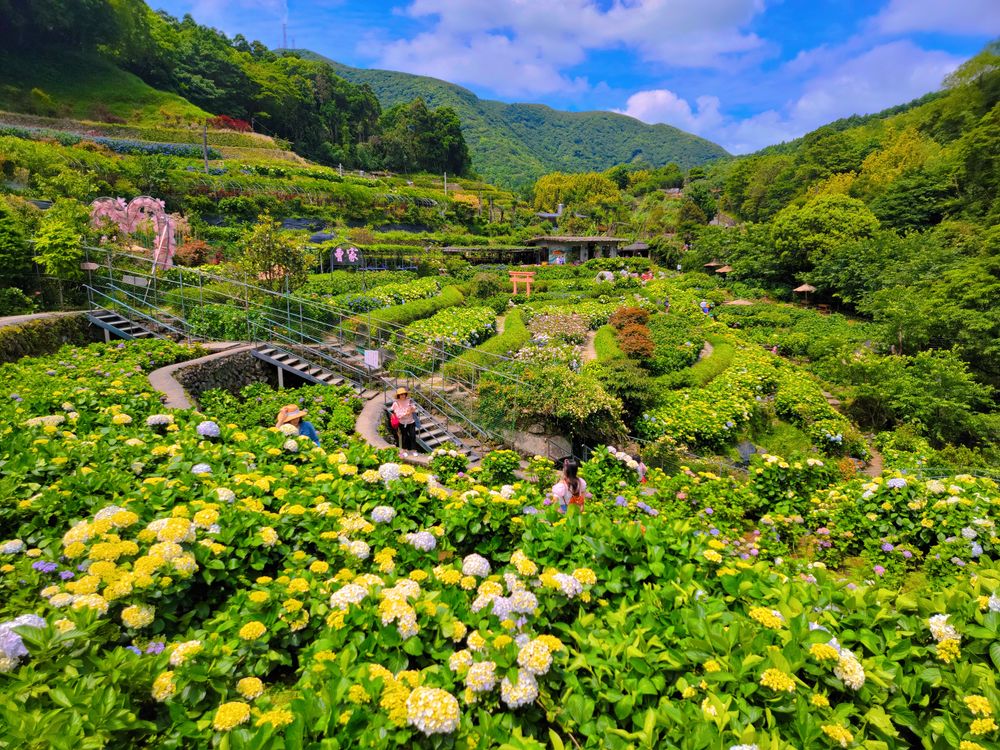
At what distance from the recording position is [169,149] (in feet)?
122

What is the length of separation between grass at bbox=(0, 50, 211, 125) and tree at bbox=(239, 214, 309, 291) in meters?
40.4

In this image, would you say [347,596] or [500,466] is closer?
[347,596]

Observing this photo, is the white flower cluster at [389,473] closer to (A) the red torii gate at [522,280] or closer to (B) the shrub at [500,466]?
(B) the shrub at [500,466]

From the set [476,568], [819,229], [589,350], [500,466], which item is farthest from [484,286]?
[476,568]

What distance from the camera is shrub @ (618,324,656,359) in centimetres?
1667

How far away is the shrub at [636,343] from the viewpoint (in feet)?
54.7

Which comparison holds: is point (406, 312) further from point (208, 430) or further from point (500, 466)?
point (208, 430)

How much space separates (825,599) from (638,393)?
33.6 ft

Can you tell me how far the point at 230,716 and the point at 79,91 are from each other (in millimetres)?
60195

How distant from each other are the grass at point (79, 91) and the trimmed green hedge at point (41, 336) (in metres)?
42.0

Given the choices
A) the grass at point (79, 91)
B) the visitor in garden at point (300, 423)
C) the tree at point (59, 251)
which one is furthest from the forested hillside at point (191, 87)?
the visitor in garden at point (300, 423)

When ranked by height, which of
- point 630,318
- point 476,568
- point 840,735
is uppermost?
point 840,735

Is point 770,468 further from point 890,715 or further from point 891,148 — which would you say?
point 891,148

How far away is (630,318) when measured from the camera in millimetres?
20625
